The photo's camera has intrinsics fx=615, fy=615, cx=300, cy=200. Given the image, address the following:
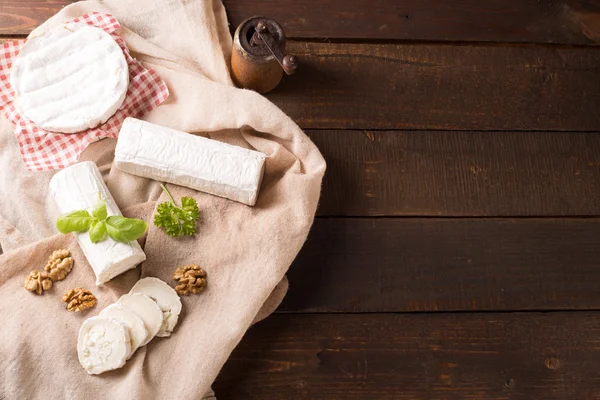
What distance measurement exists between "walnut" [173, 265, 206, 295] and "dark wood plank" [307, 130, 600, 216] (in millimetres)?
329

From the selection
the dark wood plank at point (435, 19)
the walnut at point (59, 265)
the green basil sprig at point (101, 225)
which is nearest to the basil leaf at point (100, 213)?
the green basil sprig at point (101, 225)

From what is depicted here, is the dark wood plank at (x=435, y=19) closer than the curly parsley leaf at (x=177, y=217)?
No

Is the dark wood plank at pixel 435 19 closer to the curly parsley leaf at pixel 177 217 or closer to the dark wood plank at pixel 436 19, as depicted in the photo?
the dark wood plank at pixel 436 19

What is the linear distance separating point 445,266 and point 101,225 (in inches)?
29.1

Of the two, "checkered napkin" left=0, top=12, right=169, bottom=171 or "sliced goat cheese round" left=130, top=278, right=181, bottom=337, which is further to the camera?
"checkered napkin" left=0, top=12, right=169, bottom=171

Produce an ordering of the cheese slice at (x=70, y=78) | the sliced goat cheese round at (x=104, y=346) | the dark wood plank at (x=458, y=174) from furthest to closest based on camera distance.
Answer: the dark wood plank at (x=458, y=174) < the cheese slice at (x=70, y=78) < the sliced goat cheese round at (x=104, y=346)

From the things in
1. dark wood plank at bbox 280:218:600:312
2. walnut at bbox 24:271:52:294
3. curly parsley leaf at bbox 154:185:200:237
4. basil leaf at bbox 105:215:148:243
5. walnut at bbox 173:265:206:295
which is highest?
basil leaf at bbox 105:215:148:243

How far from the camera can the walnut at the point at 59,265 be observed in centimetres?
Result: 118

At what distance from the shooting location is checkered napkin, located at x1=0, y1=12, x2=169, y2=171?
4.15 ft

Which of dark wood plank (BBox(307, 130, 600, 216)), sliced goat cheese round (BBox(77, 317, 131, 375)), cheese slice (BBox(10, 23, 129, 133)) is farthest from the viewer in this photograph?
dark wood plank (BBox(307, 130, 600, 216))

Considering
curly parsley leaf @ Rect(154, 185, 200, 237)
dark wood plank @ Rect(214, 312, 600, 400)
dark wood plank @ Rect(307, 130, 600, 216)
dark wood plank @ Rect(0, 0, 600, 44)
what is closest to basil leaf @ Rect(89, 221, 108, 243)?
curly parsley leaf @ Rect(154, 185, 200, 237)

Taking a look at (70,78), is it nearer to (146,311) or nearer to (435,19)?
(146,311)

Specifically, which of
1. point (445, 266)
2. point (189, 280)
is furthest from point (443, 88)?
point (189, 280)

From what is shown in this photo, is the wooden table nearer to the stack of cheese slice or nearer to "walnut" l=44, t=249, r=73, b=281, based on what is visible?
the stack of cheese slice
